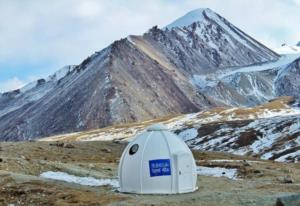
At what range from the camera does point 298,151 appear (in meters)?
112

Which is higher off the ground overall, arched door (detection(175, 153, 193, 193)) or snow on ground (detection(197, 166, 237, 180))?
arched door (detection(175, 153, 193, 193))

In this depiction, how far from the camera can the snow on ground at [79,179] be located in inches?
1773

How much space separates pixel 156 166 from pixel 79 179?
10.8m

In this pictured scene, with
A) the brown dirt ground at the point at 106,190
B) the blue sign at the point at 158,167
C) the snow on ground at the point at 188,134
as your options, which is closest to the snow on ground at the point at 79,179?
the brown dirt ground at the point at 106,190

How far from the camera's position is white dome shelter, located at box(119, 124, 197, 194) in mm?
38250

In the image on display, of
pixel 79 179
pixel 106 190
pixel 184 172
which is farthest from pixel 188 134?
pixel 184 172

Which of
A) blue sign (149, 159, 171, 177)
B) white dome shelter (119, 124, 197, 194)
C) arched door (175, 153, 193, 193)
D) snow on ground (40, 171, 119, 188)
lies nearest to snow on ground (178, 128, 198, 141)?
snow on ground (40, 171, 119, 188)

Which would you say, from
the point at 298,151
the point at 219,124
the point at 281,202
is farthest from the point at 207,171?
the point at 219,124

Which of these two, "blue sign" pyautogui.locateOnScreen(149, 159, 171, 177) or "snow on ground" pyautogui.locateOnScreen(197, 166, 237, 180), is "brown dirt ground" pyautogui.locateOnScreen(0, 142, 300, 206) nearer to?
"snow on ground" pyautogui.locateOnScreen(197, 166, 237, 180)

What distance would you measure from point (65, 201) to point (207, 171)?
1015 inches

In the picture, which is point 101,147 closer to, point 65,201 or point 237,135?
point 65,201

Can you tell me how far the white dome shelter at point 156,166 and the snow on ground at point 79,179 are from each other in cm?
450

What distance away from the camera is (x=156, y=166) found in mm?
38156

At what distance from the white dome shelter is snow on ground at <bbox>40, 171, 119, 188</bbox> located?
4.50 meters
